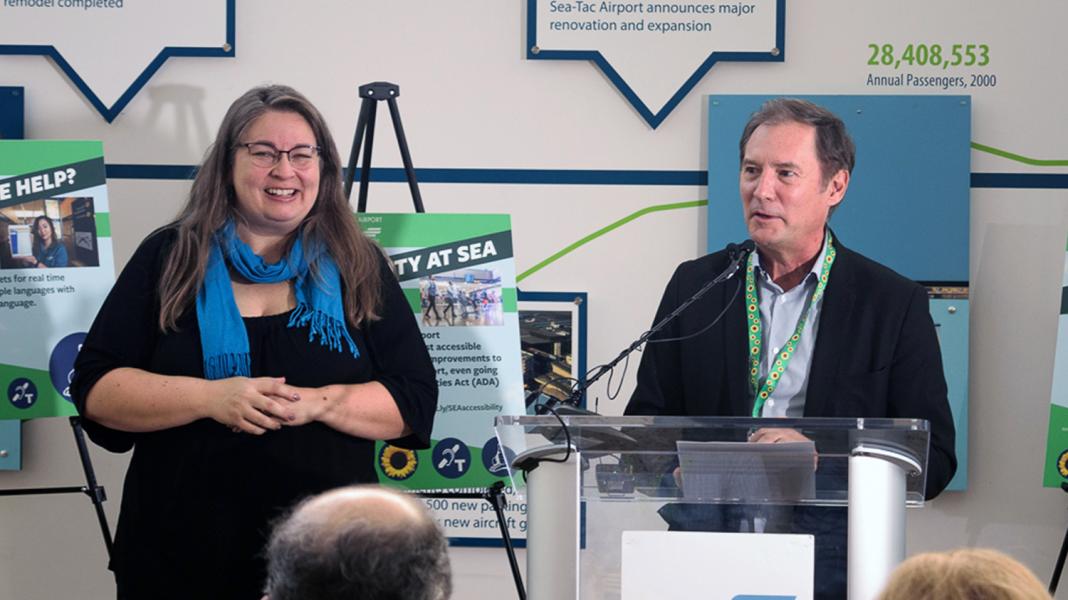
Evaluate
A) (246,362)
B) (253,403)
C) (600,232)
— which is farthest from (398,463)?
(253,403)

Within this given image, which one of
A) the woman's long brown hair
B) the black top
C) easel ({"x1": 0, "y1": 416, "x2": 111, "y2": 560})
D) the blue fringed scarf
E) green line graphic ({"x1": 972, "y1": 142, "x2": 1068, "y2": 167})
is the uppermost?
green line graphic ({"x1": 972, "y1": 142, "x2": 1068, "y2": 167})

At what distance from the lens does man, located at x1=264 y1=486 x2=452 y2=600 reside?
1368 millimetres

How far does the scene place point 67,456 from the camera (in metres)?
4.75

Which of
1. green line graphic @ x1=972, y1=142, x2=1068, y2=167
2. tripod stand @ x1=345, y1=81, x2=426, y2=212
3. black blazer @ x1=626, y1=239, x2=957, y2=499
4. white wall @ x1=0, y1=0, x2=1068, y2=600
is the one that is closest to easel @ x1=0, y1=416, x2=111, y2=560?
white wall @ x1=0, y1=0, x2=1068, y2=600

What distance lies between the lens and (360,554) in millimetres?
1373

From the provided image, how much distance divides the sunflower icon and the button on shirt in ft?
4.46

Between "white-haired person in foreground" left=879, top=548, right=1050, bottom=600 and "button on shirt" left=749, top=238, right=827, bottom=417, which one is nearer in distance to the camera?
"white-haired person in foreground" left=879, top=548, right=1050, bottom=600

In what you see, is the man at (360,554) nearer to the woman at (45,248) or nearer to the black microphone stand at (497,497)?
the black microphone stand at (497,497)

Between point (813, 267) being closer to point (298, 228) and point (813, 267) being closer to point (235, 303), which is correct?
point (298, 228)

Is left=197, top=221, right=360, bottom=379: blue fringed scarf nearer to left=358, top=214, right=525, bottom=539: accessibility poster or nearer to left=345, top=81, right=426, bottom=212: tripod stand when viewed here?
left=358, top=214, right=525, bottom=539: accessibility poster

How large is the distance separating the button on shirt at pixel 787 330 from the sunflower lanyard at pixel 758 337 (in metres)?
0.01

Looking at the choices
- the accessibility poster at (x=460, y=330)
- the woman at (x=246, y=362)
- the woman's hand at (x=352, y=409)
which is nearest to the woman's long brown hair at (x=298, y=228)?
the woman at (x=246, y=362)

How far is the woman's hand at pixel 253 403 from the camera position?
2797mm

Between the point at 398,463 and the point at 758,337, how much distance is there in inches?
55.8
